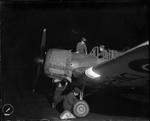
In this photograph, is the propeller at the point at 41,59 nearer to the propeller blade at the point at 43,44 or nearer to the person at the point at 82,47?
the propeller blade at the point at 43,44

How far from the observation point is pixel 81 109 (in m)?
2.11

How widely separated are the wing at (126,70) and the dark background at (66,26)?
0.26 ft

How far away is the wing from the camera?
1.67 meters

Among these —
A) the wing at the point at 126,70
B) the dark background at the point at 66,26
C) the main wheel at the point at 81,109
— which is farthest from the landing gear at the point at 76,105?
the dark background at the point at 66,26

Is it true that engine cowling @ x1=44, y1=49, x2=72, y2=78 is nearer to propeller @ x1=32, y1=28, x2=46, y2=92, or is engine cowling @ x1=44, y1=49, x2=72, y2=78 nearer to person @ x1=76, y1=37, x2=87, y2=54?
propeller @ x1=32, y1=28, x2=46, y2=92

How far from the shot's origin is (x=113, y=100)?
2119mm

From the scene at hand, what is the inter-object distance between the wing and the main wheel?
0.23 metres

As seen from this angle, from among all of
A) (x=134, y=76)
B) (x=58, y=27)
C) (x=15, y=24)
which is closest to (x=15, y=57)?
(x=15, y=24)

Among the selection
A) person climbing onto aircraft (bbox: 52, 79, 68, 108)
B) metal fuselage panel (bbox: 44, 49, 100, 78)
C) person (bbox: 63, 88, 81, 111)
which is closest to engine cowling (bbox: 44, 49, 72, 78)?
metal fuselage panel (bbox: 44, 49, 100, 78)

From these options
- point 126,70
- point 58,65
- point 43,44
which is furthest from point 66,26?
point 58,65

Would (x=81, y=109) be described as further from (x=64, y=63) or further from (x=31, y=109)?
(x=64, y=63)

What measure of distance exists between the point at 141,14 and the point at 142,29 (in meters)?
0.09

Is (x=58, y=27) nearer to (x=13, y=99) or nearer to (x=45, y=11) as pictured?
A: (x=45, y=11)

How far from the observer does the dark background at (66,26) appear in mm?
1638
